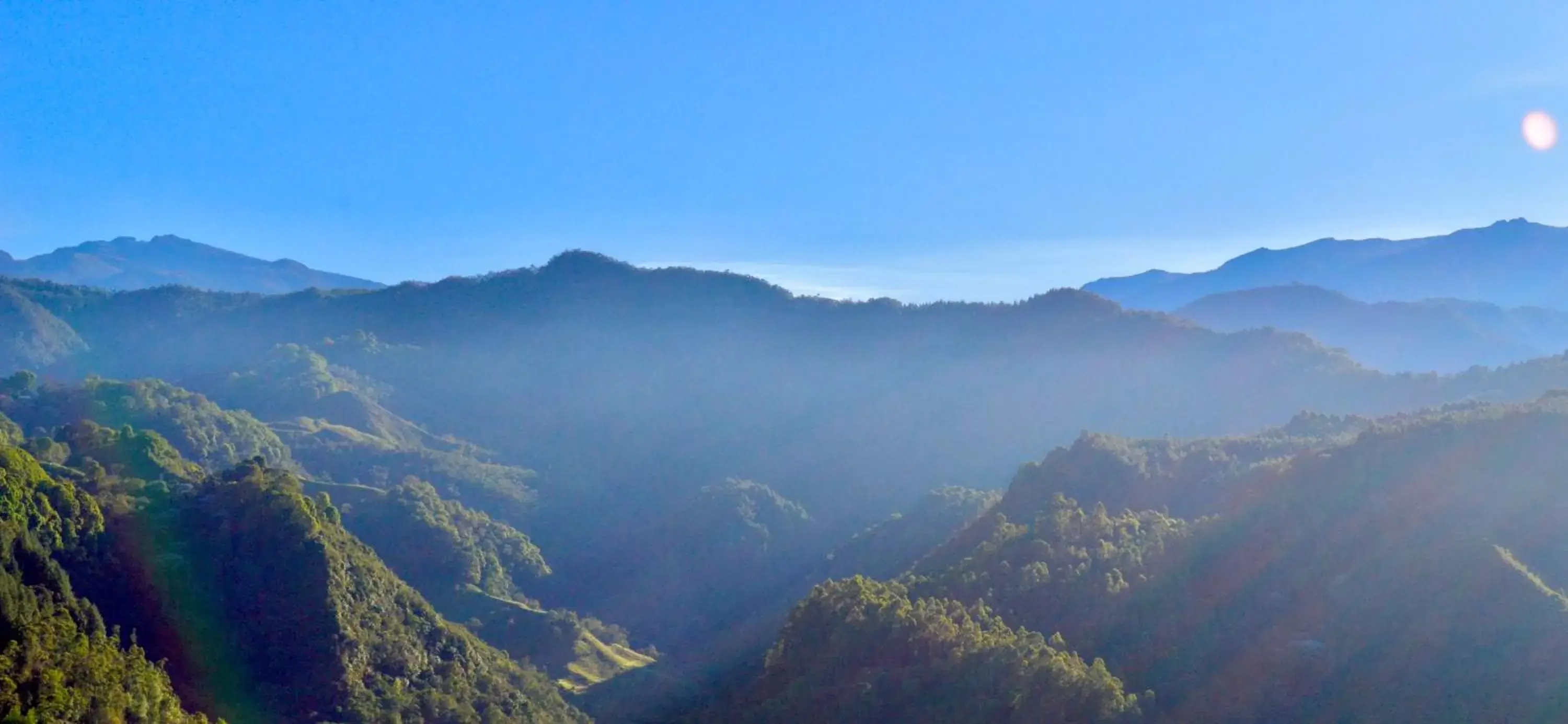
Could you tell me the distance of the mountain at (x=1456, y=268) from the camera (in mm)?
148375

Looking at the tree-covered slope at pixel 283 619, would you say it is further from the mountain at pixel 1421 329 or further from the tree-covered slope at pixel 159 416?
the mountain at pixel 1421 329

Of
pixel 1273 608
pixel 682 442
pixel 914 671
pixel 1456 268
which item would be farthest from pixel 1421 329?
pixel 914 671

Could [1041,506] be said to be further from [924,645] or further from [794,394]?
[794,394]

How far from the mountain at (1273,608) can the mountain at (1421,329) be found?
87.7 m

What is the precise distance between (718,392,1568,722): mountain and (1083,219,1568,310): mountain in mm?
115581

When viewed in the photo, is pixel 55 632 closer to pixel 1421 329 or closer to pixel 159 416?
pixel 159 416

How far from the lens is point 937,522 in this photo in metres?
72.4

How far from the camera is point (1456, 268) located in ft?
521

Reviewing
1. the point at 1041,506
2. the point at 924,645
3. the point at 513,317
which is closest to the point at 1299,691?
the point at 924,645

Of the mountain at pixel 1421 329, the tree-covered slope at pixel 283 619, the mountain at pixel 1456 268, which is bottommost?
the tree-covered slope at pixel 283 619

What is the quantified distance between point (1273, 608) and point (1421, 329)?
120607mm

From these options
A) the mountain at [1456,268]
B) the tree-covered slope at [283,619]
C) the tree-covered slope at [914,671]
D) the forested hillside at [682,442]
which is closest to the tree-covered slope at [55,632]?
the tree-covered slope at [283,619]

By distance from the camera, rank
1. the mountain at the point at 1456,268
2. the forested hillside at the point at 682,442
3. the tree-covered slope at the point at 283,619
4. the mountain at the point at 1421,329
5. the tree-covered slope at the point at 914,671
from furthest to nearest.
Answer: the mountain at the point at 1456,268 < the mountain at the point at 1421,329 < the forested hillside at the point at 682,442 < the tree-covered slope at the point at 283,619 < the tree-covered slope at the point at 914,671

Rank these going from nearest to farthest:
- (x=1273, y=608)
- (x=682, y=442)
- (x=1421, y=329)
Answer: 1. (x=1273, y=608)
2. (x=1421, y=329)
3. (x=682, y=442)
